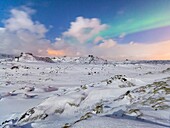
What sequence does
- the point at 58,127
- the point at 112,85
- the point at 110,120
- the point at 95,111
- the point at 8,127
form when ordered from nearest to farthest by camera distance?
the point at 110,120, the point at 58,127, the point at 8,127, the point at 95,111, the point at 112,85

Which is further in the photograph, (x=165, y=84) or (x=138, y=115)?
(x=165, y=84)

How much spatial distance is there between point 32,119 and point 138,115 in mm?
5918

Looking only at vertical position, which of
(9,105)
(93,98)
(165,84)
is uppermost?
(165,84)

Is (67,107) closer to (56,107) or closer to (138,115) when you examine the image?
(56,107)

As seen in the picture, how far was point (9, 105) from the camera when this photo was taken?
17.3 metres

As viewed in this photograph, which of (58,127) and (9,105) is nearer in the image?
(58,127)

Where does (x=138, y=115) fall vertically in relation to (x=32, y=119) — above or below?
above

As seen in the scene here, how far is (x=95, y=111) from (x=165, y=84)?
13.5 feet

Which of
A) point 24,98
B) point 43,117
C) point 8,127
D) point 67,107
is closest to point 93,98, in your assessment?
point 67,107

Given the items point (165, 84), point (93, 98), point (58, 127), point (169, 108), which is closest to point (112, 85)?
point (93, 98)

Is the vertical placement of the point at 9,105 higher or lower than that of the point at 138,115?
lower

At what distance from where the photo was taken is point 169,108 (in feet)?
26.0

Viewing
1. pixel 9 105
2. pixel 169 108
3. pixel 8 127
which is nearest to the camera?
pixel 169 108

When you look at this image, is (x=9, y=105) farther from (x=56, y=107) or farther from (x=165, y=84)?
(x=165, y=84)
